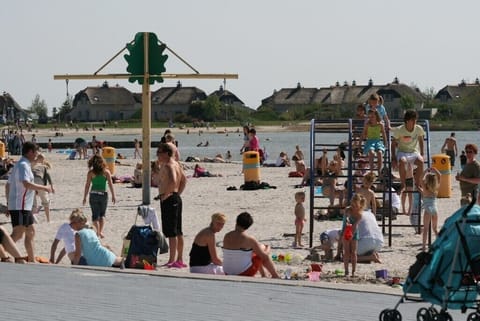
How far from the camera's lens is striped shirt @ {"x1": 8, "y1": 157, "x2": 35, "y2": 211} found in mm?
13273

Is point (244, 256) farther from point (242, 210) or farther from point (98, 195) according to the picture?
point (242, 210)

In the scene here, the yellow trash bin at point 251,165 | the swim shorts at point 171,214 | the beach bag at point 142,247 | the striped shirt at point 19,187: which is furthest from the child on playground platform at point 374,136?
the yellow trash bin at point 251,165

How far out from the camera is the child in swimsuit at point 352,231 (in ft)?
46.0

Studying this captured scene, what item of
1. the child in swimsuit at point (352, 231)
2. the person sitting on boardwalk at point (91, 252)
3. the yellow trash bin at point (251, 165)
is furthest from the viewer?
the yellow trash bin at point (251, 165)

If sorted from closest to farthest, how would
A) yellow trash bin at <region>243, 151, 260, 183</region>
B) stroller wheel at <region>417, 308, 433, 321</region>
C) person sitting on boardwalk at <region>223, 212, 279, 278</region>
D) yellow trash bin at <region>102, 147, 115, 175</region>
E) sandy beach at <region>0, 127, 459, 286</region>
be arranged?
stroller wheel at <region>417, 308, 433, 321</region>, person sitting on boardwalk at <region>223, 212, 279, 278</region>, sandy beach at <region>0, 127, 459, 286</region>, yellow trash bin at <region>243, 151, 260, 183</region>, yellow trash bin at <region>102, 147, 115, 175</region>

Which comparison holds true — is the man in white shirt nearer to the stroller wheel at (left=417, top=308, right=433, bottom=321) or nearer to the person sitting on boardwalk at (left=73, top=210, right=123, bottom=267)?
the person sitting on boardwalk at (left=73, top=210, right=123, bottom=267)

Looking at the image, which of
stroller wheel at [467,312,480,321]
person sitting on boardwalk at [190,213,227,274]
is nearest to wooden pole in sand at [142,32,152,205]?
person sitting on boardwalk at [190,213,227,274]

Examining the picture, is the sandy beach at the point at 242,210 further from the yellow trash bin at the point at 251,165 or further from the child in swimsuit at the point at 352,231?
the yellow trash bin at the point at 251,165

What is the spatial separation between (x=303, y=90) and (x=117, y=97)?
29.6m

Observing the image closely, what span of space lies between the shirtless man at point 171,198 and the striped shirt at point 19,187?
161 cm

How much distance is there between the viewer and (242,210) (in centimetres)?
2355

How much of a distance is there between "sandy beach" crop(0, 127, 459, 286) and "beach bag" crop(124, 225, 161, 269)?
1.91 ft

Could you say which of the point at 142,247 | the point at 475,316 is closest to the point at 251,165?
the point at 142,247

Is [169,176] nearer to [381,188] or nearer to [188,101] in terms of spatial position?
[381,188]
